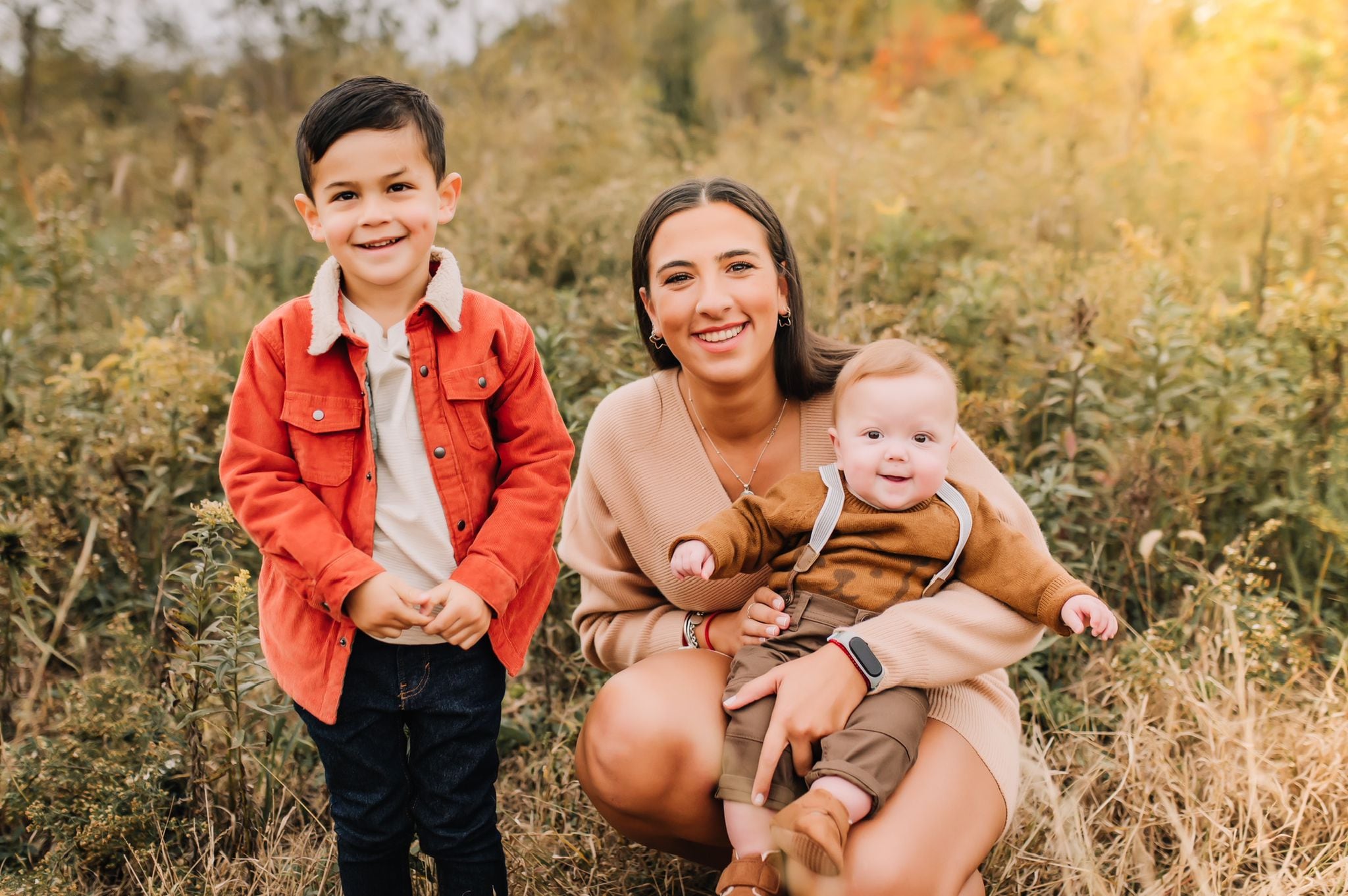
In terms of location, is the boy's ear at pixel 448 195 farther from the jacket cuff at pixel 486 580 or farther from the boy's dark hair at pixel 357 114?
the jacket cuff at pixel 486 580

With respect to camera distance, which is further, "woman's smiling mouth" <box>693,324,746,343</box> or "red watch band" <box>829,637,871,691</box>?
"woman's smiling mouth" <box>693,324,746,343</box>

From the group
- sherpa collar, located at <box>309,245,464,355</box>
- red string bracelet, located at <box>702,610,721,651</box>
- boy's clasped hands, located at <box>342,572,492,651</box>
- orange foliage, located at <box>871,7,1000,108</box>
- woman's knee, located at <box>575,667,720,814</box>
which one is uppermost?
orange foliage, located at <box>871,7,1000,108</box>

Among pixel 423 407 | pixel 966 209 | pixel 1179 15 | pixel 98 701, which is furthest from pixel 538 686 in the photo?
pixel 1179 15

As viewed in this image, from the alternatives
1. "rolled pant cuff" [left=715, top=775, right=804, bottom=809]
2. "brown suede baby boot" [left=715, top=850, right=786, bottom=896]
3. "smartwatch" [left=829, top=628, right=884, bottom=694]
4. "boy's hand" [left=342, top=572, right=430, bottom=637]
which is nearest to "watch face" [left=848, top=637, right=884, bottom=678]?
"smartwatch" [left=829, top=628, right=884, bottom=694]

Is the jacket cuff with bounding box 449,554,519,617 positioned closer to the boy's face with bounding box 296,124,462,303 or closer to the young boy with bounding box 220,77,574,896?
the young boy with bounding box 220,77,574,896

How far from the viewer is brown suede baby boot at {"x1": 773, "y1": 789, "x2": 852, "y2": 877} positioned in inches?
65.1

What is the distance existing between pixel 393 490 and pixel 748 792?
0.90m

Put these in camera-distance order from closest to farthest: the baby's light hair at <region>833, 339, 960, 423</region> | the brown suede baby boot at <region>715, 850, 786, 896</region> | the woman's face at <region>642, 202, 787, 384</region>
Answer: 1. the brown suede baby boot at <region>715, 850, 786, 896</region>
2. the baby's light hair at <region>833, 339, 960, 423</region>
3. the woman's face at <region>642, 202, 787, 384</region>

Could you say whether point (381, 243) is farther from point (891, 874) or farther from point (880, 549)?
point (891, 874)

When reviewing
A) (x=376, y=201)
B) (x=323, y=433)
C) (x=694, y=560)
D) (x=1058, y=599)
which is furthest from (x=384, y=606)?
(x=1058, y=599)

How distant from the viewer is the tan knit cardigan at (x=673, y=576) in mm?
2033

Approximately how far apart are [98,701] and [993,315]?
3.00m

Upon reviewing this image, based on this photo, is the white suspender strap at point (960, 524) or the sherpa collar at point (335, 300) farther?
the white suspender strap at point (960, 524)

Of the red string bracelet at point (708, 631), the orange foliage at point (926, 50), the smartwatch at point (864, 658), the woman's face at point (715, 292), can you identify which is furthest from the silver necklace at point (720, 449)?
the orange foliage at point (926, 50)
